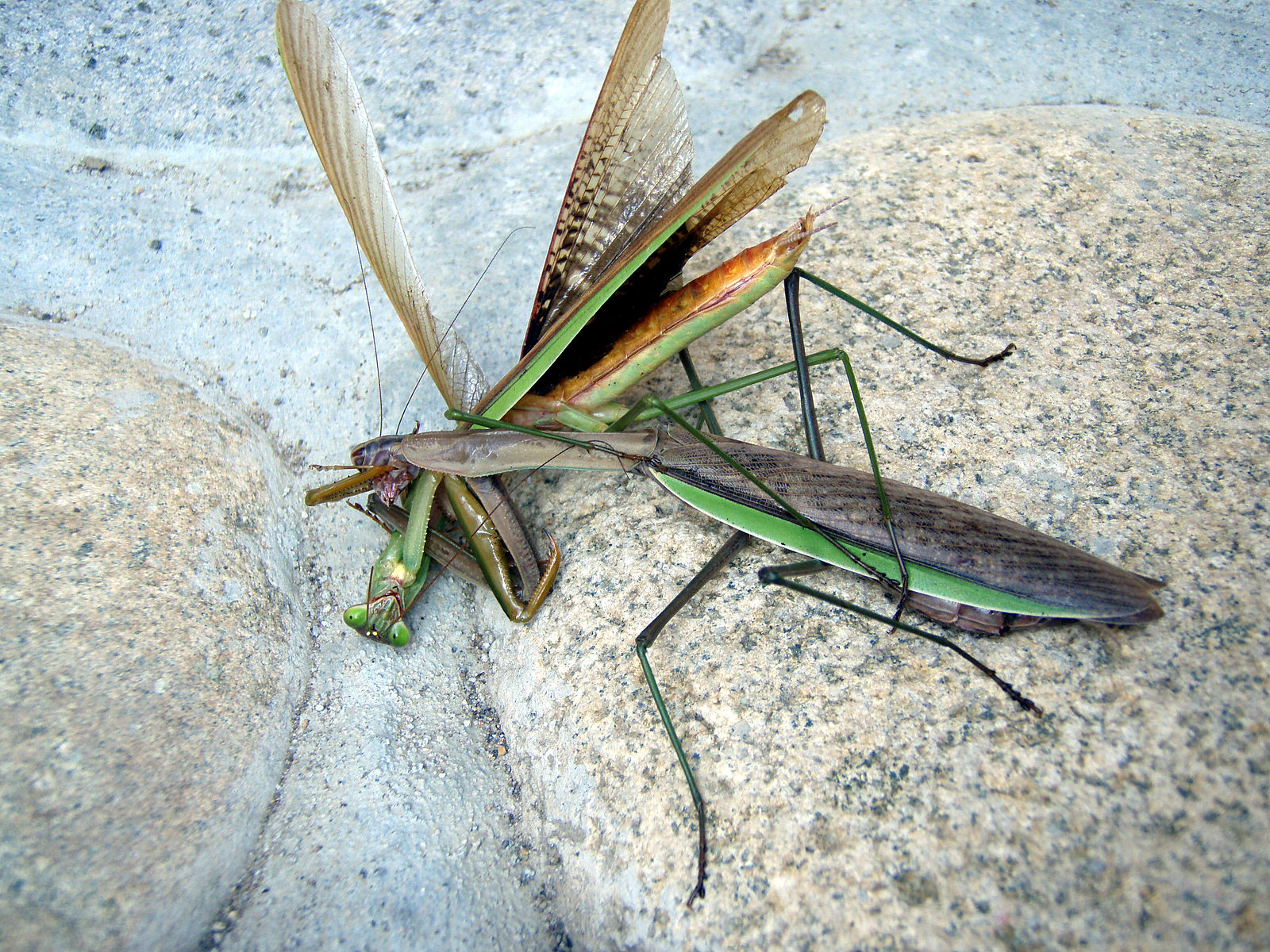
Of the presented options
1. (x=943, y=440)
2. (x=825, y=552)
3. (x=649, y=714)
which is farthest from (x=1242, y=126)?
(x=649, y=714)

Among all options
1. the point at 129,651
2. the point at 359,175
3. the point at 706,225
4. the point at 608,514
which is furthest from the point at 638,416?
the point at 129,651

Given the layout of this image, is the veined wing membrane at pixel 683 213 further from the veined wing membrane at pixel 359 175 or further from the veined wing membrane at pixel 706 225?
the veined wing membrane at pixel 359 175

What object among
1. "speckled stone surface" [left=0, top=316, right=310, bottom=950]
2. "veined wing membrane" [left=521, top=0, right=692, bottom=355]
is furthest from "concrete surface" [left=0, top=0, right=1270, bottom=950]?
"veined wing membrane" [left=521, top=0, right=692, bottom=355]

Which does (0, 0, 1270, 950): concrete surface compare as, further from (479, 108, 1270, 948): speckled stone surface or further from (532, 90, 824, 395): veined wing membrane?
(532, 90, 824, 395): veined wing membrane

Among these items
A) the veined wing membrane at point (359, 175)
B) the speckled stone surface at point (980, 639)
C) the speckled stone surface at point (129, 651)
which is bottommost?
the speckled stone surface at point (980, 639)

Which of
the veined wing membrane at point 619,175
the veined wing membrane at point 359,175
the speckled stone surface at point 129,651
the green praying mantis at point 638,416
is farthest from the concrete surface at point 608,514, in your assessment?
the veined wing membrane at point 619,175

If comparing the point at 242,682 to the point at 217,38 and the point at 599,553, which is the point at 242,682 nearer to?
the point at 599,553
